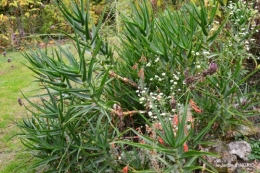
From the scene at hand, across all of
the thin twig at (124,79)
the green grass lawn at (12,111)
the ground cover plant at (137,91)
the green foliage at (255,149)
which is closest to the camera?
the ground cover plant at (137,91)

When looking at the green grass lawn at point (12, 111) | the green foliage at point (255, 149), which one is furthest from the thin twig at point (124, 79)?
the green foliage at point (255, 149)

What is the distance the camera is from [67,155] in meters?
3.06

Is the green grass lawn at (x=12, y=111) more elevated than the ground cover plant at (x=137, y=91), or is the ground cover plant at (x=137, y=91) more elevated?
the ground cover plant at (x=137, y=91)

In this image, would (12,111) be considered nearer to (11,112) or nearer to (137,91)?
(11,112)

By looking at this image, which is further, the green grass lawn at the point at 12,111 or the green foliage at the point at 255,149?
the green grass lawn at the point at 12,111

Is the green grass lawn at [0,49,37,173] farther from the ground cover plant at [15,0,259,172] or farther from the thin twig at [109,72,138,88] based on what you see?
the thin twig at [109,72,138,88]

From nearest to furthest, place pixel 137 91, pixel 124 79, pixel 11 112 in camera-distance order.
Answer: pixel 137 91, pixel 124 79, pixel 11 112

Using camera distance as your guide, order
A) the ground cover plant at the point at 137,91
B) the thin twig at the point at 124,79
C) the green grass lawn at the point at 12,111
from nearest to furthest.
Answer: the ground cover plant at the point at 137,91 < the thin twig at the point at 124,79 < the green grass lawn at the point at 12,111

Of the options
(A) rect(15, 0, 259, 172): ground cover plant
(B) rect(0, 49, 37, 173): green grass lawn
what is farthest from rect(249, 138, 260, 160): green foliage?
(B) rect(0, 49, 37, 173): green grass lawn

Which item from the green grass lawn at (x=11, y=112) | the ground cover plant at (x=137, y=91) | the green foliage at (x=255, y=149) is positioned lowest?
the green grass lawn at (x=11, y=112)

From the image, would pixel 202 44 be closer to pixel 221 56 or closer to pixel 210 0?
pixel 221 56

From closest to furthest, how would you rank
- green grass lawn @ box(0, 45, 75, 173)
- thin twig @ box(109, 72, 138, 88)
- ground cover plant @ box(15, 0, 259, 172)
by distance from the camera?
ground cover plant @ box(15, 0, 259, 172), thin twig @ box(109, 72, 138, 88), green grass lawn @ box(0, 45, 75, 173)

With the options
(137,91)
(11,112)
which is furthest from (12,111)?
(137,91)

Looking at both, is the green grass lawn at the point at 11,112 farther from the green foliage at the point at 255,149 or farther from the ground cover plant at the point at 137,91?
the green foliage at the point at 255,149
